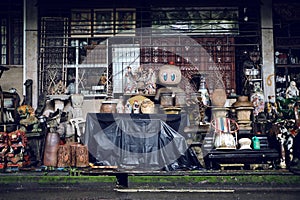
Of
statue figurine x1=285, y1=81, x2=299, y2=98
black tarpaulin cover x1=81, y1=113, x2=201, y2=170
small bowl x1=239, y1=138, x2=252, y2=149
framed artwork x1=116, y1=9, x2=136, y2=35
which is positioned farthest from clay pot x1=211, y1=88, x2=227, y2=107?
framed artwork x1=116, y1=9, x2=136, y2=35

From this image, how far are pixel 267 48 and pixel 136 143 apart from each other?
175 inches

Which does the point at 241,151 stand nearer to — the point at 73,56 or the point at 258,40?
the point at 258,40

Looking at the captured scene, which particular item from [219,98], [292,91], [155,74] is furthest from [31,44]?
[292,91]

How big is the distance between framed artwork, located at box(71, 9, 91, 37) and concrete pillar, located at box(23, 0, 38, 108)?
912 mm

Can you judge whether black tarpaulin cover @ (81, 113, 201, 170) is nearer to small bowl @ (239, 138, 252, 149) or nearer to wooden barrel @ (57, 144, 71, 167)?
wooden barrel @ (57, 144, 71, 167)

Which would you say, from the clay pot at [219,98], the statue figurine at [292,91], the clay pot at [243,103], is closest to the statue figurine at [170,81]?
the clay pot at [219,98]

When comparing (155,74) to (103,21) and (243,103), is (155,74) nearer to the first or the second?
(103,21)

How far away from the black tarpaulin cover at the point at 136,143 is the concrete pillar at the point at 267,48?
3.14 metres

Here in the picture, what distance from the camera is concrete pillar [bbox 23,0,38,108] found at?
10.4 metres

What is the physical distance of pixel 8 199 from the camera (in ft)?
22.2

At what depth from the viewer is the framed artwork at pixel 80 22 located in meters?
10.6

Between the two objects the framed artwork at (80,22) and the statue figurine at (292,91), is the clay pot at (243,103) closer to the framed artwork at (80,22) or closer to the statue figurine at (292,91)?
the statue figurine at (292,91)

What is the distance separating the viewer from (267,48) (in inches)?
411

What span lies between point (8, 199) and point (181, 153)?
3.26 meters
